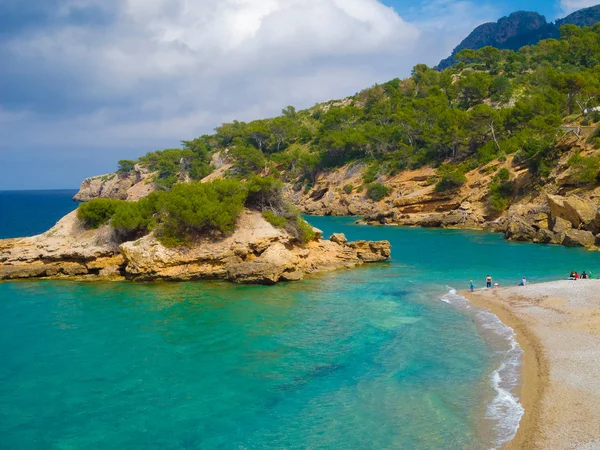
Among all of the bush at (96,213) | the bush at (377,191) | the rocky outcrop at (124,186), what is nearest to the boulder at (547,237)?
the bush at (377,191)

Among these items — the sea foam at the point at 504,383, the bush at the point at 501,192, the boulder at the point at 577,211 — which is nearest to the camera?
the sea foam at the point at 504,383

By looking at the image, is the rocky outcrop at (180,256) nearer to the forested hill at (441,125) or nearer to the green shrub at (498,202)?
the green shrub at (498,202)

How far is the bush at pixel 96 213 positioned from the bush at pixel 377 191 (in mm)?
50118

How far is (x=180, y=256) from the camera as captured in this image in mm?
32250

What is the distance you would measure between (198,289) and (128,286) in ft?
17.0

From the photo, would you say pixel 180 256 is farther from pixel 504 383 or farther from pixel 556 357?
pixel 556 357

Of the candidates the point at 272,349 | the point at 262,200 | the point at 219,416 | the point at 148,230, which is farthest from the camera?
the point at 262,200

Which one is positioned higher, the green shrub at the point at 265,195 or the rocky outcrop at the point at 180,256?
the green shrub at the point at 265,195

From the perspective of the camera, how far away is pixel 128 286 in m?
31.0

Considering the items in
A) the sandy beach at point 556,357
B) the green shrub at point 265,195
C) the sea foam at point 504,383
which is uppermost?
the green shrub at point 265,195

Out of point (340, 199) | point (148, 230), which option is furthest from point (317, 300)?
point (340, 199)

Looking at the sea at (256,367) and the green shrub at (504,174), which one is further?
the green shrub at (504,174)

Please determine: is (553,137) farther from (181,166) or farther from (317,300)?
(181,166)

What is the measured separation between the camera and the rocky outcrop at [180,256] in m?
31.8
